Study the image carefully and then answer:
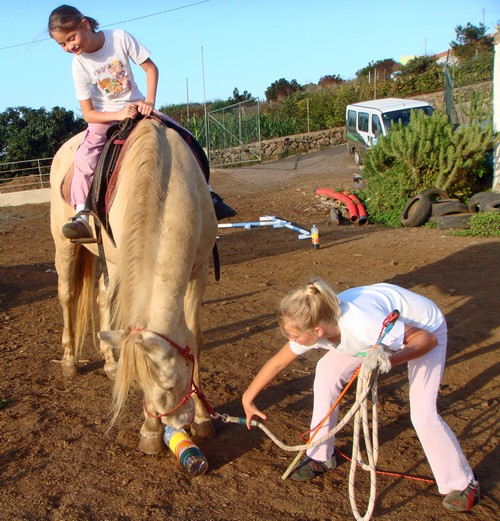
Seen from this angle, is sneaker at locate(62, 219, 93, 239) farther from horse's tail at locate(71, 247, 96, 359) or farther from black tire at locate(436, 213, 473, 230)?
black tire at locate(436, 213, 473, 230)

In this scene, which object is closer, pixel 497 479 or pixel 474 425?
pixel 497 479

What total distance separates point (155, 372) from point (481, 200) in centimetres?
834

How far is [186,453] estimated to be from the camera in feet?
10.2

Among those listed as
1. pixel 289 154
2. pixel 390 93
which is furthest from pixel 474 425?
pixel 390 93

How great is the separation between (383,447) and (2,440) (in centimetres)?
233

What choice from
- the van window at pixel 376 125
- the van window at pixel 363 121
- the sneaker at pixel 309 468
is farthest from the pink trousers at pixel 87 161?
the van window at pixel 363 121

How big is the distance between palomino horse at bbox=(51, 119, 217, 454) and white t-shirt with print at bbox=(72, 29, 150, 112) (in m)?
0.73

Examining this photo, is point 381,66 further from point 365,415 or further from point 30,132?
point 365,415

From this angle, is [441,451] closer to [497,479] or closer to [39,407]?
[497,479]

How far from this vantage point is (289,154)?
27188 millimetres

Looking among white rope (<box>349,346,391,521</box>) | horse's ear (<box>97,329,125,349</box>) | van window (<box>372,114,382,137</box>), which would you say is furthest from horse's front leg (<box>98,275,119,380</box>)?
van window (<box>372,114,382,137</box>)

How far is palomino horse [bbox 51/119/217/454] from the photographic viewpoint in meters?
2.79

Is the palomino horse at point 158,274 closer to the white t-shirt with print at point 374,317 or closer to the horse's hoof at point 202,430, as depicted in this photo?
the horse's hoof at point 202,430

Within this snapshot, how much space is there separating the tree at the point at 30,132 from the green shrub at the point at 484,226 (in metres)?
19.2
